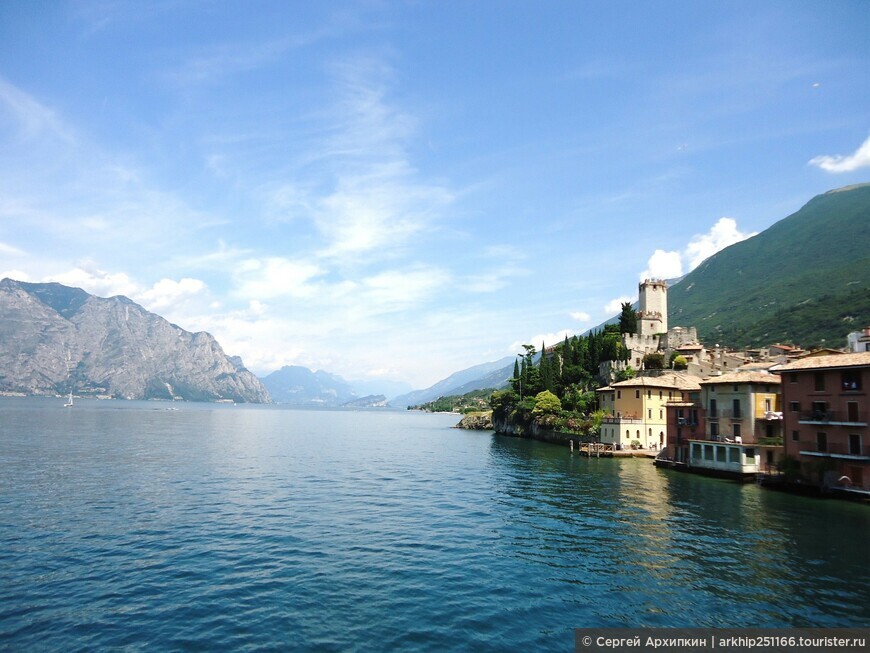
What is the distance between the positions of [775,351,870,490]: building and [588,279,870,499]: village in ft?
0.31

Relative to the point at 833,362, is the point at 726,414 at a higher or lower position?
lower

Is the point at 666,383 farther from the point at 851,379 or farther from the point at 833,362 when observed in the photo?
the point at 851,379

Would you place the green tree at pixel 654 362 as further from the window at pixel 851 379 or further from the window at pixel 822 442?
the window at pixel 851 379

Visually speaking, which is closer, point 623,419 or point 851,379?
point 851,379

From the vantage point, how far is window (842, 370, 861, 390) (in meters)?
48.0

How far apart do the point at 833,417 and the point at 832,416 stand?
0.39 feet

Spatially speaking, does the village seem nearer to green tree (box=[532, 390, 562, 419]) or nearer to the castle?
the castle

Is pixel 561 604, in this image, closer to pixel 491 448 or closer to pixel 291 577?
pixel 291 577

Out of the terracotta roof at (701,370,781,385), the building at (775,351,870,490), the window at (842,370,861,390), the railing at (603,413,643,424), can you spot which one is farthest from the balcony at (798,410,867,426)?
the railing at (603,413,643,424)

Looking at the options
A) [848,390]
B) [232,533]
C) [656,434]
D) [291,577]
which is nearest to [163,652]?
[291,577]

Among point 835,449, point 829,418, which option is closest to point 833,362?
point 829,418

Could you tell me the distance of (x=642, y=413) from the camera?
8869 cm

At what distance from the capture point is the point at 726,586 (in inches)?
1016

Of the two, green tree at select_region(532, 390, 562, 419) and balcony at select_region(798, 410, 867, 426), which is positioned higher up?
balcony at select_region(798, 410, 867, 426)
